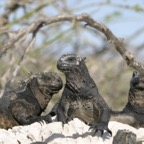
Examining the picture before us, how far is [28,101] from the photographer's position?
3.61 m

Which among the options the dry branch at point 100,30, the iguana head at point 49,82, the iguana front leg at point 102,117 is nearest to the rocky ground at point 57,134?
the iguana front leg at point 102,117

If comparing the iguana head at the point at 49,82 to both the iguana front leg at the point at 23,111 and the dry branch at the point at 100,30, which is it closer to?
the iguana front leg at the point at 23,111

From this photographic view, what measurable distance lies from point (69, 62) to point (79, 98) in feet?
0.66

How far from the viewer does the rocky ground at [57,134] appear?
3.26 meters

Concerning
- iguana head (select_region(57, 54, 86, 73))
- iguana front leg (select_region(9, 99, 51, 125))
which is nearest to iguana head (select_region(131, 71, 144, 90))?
iguana head (select_region(57, 54, 86, 73))

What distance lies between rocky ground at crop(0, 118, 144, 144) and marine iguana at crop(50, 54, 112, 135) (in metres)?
0.06

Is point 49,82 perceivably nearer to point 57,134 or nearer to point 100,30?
point 57,134

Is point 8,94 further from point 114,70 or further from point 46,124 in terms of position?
point 114,70

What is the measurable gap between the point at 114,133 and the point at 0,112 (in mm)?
694

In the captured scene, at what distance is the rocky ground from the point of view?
3258 millimetres

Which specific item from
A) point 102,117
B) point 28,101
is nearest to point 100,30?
point 28,101

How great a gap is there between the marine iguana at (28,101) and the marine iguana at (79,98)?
9 cm

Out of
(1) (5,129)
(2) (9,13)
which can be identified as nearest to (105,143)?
(1) (5,129)

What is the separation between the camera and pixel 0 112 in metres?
3.66
